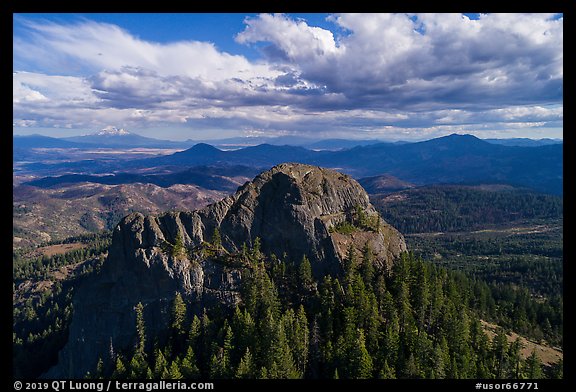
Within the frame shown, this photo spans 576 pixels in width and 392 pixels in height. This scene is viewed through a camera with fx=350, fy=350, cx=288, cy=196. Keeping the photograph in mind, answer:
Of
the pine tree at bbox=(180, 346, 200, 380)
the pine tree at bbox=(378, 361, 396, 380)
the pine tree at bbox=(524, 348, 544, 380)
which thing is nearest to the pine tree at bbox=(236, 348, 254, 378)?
the pine tree at bbox=(180, 346, 200, 380)

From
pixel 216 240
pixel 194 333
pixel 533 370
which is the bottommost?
pixel 533 370

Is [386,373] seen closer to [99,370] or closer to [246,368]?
A: [246,368]

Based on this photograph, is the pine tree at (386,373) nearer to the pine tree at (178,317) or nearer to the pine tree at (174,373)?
the pine tree at (174,373)

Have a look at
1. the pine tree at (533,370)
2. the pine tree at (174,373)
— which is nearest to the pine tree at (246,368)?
the pine tree at (174,373)

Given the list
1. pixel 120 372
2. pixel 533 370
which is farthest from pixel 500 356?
pixel 120 372

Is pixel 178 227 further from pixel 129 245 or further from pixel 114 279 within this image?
pixel 114 279

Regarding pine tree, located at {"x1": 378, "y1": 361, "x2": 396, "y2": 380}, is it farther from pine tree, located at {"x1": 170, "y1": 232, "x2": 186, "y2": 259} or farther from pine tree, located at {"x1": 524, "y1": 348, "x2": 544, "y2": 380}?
pine tree, located at {"x1": 170, "y1": 232, "x2": 186, "y2": 259}

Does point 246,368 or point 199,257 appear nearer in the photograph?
point 246,368
